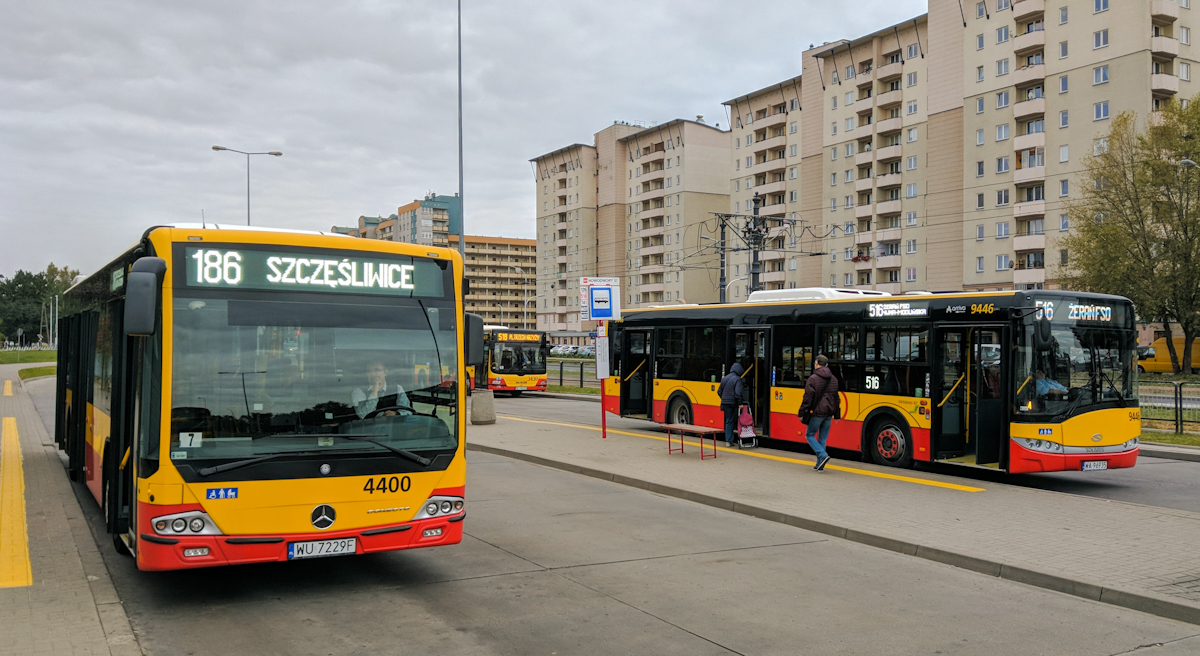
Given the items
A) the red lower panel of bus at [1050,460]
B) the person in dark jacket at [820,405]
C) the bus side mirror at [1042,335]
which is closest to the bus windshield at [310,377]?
the person in dark jacket at [820,405]

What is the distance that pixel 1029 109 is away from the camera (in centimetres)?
6247

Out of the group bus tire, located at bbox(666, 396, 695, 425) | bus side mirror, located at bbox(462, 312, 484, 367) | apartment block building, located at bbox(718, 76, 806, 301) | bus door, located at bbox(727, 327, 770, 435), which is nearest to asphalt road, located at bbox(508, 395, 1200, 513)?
bus door, located at bbox(727, 327, 770, 435)

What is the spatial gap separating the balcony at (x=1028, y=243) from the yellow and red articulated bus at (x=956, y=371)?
2035 inches

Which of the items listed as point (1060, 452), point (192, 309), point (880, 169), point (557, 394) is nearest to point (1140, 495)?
point (1060, 452)

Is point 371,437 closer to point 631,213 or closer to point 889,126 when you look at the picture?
point 889,126

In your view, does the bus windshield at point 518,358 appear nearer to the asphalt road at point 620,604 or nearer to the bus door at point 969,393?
the bus door at point 969,393

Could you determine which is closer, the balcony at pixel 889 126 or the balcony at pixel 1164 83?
the balcony at pixel 1164 83

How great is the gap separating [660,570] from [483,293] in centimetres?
15745

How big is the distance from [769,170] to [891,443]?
7849 cm

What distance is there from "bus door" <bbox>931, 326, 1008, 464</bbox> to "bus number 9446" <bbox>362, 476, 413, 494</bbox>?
30.5 ft

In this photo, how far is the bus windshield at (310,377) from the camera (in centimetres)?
627

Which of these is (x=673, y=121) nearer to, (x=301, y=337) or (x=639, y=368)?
(x=639, y=368)

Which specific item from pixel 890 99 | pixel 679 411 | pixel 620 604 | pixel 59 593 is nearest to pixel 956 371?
pixel 679 411

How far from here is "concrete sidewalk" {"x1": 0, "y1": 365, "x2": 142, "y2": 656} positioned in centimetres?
555
